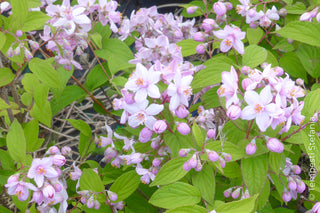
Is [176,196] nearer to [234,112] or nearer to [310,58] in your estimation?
[234,112]

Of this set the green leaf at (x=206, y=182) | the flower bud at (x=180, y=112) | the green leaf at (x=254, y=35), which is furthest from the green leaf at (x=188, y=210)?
the green leaf at (x=254, y=35)

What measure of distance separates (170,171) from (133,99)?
0.31 metres

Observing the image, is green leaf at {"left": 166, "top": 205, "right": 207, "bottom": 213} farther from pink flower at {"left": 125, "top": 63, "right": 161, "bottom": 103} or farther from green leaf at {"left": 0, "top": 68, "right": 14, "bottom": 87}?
green leaf at {"left": 0, "top": 68, "right": 14, "bottom": 87}

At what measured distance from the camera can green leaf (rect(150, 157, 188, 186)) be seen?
1315 mm

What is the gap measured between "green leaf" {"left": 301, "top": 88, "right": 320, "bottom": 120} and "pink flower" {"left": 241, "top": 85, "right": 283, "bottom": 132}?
259mm

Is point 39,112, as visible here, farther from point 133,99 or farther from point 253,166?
point 253,166

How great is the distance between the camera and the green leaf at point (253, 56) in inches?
62.6

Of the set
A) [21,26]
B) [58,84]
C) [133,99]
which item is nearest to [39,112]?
[58,84]

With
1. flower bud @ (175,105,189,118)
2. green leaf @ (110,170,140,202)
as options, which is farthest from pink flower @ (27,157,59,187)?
flower bud @ (175,105,189,118)

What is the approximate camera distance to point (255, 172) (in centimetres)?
136

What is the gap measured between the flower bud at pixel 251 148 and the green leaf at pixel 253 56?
17.1 inches

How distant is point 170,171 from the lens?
1.34 meters

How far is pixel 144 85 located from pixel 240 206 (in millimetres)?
530

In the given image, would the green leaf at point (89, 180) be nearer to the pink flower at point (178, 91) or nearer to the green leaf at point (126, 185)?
the green leaf at point (126, 185)
